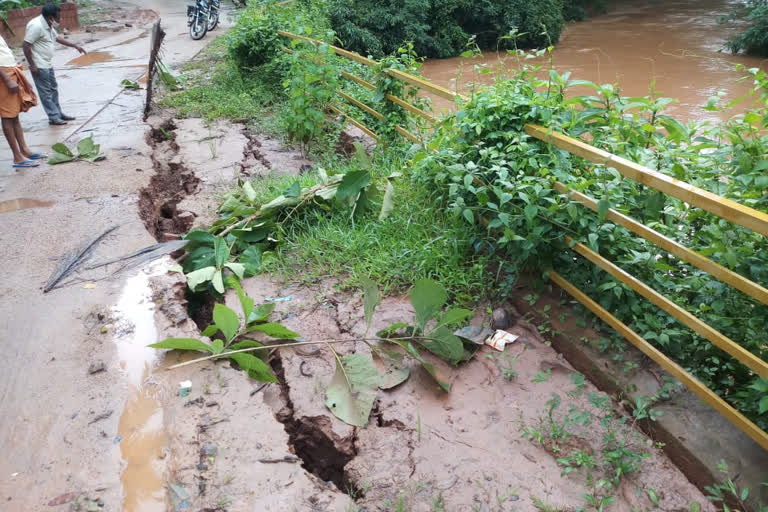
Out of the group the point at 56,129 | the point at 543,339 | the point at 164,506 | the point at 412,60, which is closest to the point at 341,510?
the point at 164,506

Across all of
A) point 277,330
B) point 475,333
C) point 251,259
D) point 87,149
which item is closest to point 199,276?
point 251,259

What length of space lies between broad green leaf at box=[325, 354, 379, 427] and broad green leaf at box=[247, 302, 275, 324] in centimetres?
49

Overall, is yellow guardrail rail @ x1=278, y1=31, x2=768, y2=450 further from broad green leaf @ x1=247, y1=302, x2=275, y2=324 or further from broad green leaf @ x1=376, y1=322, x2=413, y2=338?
broad green leaf @ x1=247, y1=302, x2=275, y2=324

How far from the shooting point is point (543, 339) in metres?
2.77

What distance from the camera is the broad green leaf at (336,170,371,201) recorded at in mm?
3648

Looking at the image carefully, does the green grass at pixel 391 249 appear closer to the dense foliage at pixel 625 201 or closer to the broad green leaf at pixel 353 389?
the dense foliage at pixel 625 201

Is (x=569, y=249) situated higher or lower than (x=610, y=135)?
lower

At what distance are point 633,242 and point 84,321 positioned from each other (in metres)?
2.76

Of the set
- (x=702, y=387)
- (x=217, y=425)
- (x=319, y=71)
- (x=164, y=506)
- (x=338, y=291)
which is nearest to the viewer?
(x=164, y=506)

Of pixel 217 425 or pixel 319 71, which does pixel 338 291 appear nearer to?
pixel 217 425

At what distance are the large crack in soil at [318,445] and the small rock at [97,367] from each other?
87 cm

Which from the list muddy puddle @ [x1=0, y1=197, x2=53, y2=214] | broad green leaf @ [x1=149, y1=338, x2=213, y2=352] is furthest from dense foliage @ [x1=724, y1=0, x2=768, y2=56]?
broad green leaf @ [x1=149, y1=338, x2=213, y2=352]

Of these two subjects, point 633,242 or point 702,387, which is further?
point 633,242

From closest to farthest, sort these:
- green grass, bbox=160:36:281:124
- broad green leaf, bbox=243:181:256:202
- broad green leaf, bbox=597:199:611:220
Result: broad green leaf, bbox=597:199:611:220 → broad green leaf, bbox=243:181:256:202 → green grass, bbox=160:36:281:124
